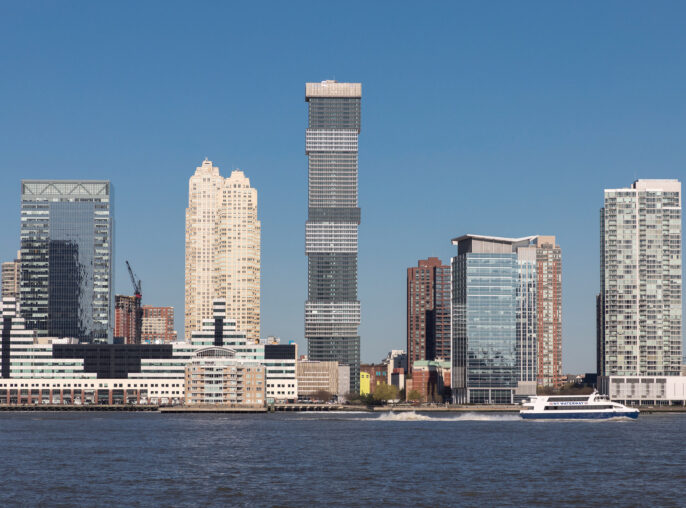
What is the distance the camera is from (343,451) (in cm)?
14538

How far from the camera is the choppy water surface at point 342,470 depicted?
94.4 m

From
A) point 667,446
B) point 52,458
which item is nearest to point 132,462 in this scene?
point 52,458

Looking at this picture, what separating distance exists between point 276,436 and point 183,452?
39.3 m

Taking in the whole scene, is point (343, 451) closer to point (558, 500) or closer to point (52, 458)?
point (52, 458)

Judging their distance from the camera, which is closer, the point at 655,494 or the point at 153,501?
the point at 153,501

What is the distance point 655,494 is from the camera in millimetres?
97625

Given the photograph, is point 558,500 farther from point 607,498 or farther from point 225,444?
point 225,444

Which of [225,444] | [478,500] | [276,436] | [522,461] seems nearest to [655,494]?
[478,500]

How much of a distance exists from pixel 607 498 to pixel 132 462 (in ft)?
185

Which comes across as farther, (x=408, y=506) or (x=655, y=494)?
(x=655, y=494)

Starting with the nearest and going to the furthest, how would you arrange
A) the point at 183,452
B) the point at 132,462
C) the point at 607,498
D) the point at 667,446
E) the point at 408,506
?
the point at 408,506
the point at 607,498
the point at 132,462
the point at 183,452
the point at 667,446

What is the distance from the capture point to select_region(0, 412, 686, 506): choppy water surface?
310 ft

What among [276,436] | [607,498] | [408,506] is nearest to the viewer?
[408,506]

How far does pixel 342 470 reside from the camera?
385ft
